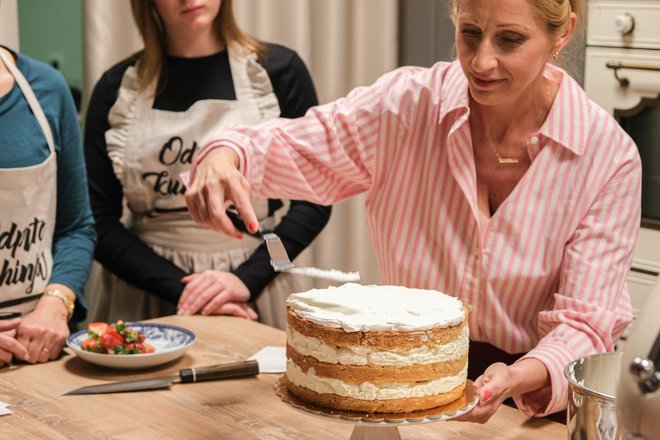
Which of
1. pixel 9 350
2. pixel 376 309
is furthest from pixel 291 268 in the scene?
pixel 9 350

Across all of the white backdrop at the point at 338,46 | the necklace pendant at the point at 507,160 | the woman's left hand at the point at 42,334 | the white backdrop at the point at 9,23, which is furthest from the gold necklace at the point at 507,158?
the white backdrop at the point at 338,46

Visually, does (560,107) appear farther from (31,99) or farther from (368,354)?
(31,99)

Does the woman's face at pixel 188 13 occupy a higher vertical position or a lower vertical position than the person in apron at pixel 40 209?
higher

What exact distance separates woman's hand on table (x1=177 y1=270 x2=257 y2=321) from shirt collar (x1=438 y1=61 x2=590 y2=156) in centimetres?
72

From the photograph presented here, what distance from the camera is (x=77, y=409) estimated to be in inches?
58.6

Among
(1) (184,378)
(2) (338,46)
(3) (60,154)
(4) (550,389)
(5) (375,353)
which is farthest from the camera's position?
(2) (338,46)

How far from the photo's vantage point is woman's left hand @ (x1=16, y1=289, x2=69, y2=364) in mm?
1719

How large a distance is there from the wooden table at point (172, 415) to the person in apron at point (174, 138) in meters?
0.79

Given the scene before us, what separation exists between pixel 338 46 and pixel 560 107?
1855 millimetres

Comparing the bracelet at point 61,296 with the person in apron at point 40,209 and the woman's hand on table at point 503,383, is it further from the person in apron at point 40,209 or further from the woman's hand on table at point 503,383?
the woman's hand on table at point 503,383

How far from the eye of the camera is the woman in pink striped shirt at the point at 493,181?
152 cm

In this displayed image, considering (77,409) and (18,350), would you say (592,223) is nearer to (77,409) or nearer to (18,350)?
(77,409)

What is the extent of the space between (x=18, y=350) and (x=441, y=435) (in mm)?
786

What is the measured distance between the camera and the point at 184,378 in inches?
63.4
